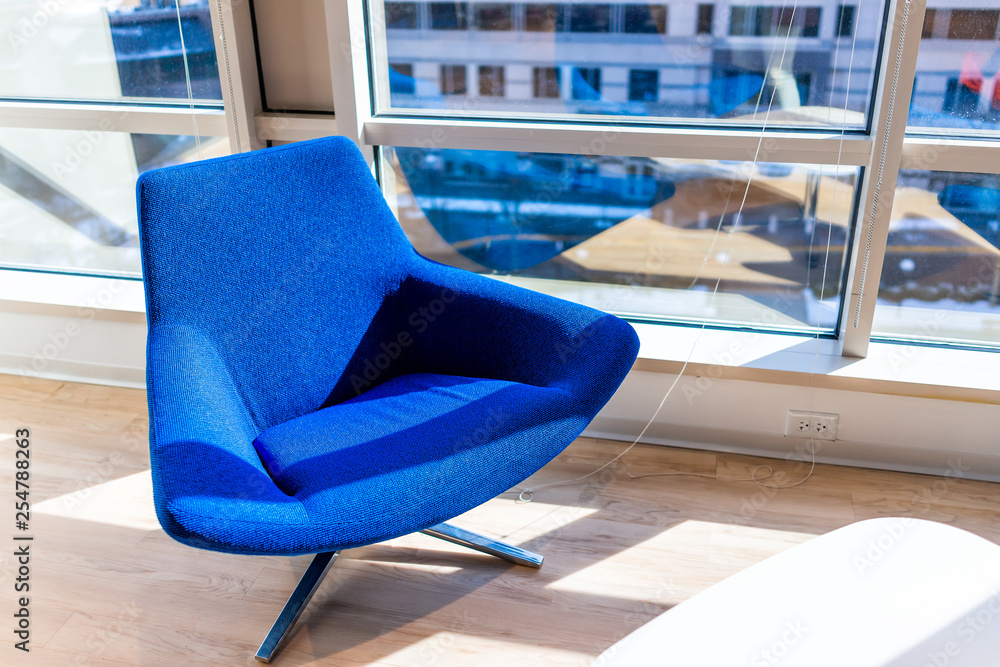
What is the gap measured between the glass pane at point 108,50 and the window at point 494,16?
0.86m

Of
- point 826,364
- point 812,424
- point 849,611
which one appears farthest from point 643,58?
point 849,611

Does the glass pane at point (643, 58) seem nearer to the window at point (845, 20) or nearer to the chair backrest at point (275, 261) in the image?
the window at point (845, 20)

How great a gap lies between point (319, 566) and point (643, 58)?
5.27ft

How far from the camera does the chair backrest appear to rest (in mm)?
1574

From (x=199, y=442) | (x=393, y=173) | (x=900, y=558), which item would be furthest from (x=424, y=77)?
(x=900, y=558)

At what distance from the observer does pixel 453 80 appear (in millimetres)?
2258

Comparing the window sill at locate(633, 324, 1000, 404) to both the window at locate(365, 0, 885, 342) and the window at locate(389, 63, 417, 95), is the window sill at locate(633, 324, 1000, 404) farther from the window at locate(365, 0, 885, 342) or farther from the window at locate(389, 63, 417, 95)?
the window at locate(389, 63, 417, 95)

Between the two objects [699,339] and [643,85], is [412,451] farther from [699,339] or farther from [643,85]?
[643,85]

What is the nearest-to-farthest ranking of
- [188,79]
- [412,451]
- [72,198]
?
1. [412,451]
2. [188,79]
3. [72,198]

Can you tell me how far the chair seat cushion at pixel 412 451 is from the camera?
132 cm

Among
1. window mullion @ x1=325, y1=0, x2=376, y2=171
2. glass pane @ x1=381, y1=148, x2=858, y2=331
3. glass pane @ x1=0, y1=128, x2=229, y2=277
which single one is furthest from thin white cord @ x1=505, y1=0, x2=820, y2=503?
glass pane @ x1=0, y1=128, x2=229, y2=277

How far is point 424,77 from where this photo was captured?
7.46 ft

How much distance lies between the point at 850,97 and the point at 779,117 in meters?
0.18

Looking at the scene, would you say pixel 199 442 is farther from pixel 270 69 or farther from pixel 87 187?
pixel 87 187
